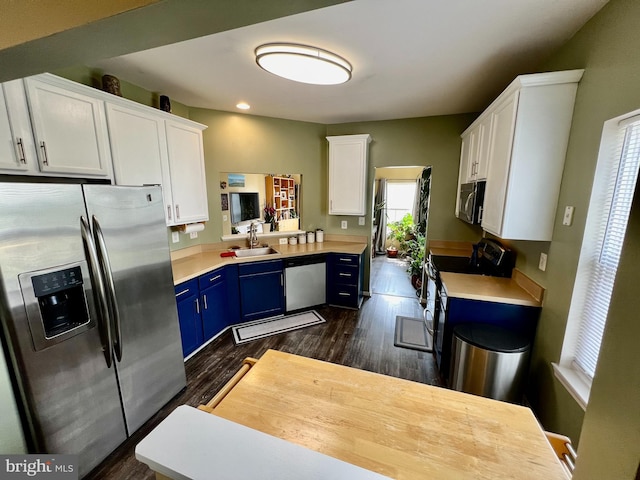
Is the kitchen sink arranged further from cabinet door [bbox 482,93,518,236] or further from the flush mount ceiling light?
cabinet door [bbox 482,93,518,236]

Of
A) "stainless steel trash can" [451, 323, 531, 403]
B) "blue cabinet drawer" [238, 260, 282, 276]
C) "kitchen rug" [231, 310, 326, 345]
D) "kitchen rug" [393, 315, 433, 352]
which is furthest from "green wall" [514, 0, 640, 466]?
"blue cabinet drawer" [238, 260, 282, 276]

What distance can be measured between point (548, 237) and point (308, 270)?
8.10 ft

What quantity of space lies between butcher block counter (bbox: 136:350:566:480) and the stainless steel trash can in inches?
38.6

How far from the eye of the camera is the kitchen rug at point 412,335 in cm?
282

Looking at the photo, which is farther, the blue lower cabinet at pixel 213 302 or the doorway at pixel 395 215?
the doorway at pixel 395 215

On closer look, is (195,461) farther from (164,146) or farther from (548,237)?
(164,146)

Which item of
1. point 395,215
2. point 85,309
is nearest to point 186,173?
point 85,309

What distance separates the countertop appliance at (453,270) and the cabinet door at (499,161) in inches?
17.5

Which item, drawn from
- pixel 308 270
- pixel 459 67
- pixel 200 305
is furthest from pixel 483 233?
pixel 200 305

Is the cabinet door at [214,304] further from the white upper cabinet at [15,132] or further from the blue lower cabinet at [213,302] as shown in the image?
the white upper cabinet at [15,132]

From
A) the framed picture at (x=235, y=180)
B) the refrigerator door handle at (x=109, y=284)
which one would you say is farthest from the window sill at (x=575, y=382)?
the framed picture at (x=235, y=180)

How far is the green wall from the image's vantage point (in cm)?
126

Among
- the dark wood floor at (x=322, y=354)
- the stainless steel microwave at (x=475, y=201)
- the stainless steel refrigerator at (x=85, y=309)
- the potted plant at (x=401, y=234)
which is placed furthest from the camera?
the potted plant at (x=401, y=234)

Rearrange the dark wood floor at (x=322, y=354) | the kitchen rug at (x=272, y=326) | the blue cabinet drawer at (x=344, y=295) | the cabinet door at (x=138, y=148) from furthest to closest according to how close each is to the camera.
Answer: the blue cabinet drawer at (x=344, y=295) < the kitchen rug at (x=272, y=326) < the cabinet door at (x=138, y=148) < the dark wood floor at (x=322, y=354)
